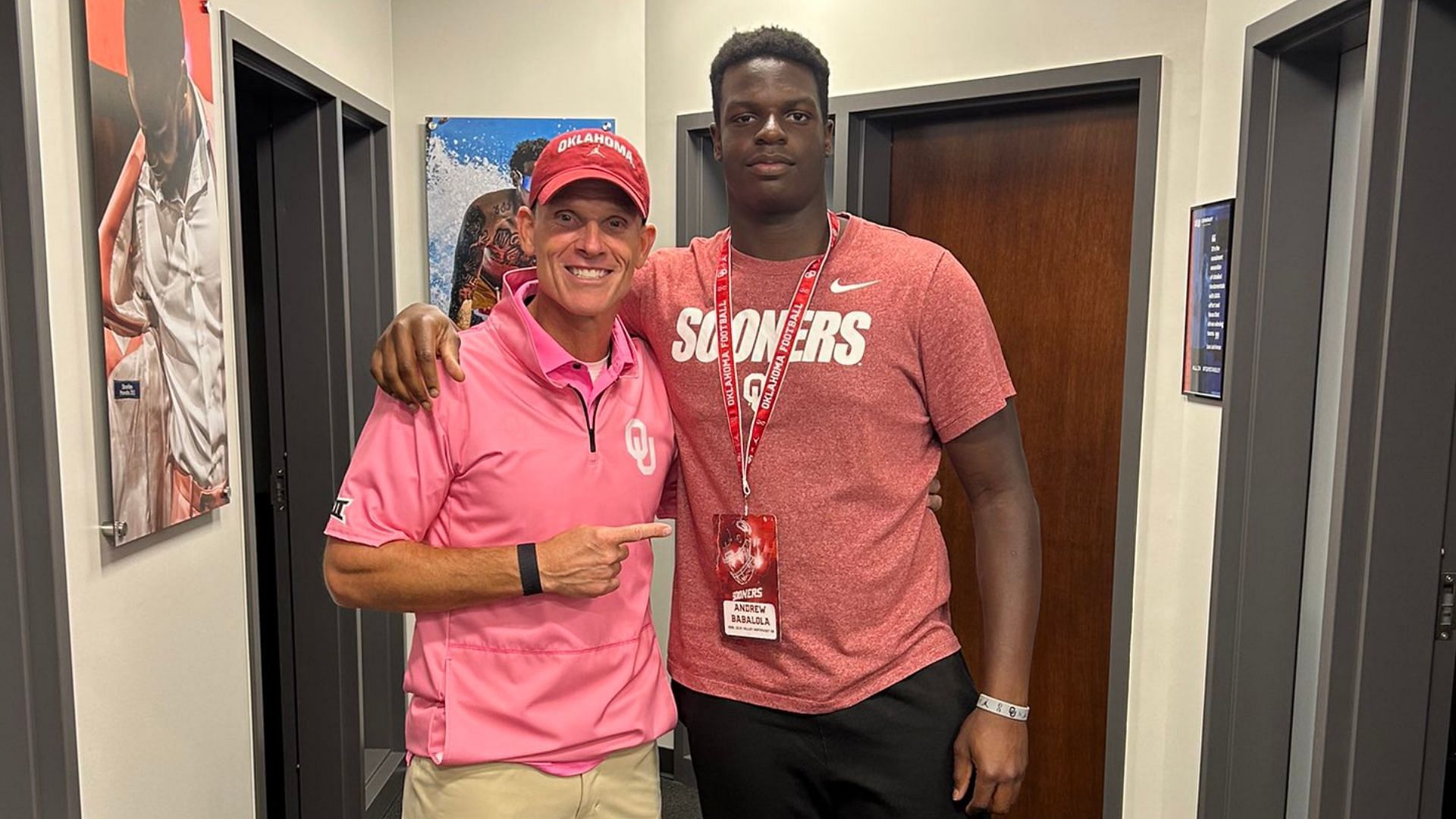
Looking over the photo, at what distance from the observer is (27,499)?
1.48 meters

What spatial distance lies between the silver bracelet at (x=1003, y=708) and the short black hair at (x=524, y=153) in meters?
2.32

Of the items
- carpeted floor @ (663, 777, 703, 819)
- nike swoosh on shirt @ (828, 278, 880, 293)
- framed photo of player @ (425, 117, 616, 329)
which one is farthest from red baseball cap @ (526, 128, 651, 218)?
carpeted floor @ (663, 777, 703, 819)

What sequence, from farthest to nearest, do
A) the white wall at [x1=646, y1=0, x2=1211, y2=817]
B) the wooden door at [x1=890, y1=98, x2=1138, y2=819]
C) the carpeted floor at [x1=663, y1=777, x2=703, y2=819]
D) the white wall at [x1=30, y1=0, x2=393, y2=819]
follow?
the carpeted floor at [x1=663, y1=777, x2=703, y2=819] < the wooden door at [x1=890, y1=98, x2=1138, y2=819] < the white wall at [x1=646, y1=0, x2=1211, y2=817] < the white wall at [x1=30, y1=0, x2=393, y2=819]

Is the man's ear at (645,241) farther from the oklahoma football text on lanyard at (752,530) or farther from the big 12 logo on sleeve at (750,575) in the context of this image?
the big 12 logo on sleeve at (750,575)

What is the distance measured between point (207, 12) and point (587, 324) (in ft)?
4.09

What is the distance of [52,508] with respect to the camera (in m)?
1.49

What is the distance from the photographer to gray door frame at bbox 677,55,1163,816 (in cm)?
238

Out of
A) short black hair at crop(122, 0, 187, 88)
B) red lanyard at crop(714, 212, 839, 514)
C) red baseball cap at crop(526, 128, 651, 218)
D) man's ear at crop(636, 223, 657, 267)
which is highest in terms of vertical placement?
short black hair at crop(122, 0, 187, 88)

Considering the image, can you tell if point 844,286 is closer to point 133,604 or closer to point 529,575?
point 529,575

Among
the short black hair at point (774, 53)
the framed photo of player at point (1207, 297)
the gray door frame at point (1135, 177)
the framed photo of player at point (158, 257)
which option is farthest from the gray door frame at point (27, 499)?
the framed photo of player at point (1207, 297)

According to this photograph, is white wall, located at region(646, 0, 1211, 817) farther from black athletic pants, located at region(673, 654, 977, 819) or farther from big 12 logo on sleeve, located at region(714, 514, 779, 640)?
big 12 logo on sleeve, located at region(714, 514, 779, 640)

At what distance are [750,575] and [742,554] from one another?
31 mm

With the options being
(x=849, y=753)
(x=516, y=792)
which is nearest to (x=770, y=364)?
(x=849, y=753)

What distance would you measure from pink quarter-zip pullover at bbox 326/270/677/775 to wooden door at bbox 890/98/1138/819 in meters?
1.60
